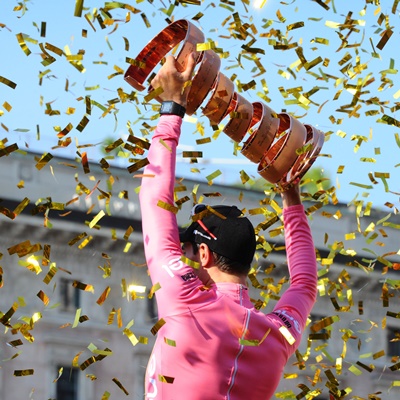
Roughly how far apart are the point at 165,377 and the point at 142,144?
46.6 inches

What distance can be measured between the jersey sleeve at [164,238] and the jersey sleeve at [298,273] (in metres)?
0.61

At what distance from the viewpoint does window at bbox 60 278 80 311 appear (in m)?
35.4

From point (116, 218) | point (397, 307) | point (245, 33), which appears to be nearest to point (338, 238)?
point (397, 307)

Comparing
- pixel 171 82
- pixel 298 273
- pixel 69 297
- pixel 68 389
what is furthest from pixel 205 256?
pixel 68 389

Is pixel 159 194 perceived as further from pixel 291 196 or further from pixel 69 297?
pixel 69 297

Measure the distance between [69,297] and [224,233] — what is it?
3032 cm

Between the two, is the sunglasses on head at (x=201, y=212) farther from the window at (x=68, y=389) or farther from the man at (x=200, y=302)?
the window at (x=68, y=389)

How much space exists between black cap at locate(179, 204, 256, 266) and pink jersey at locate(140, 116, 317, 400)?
15cm

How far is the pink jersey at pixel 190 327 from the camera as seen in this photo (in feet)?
16.8

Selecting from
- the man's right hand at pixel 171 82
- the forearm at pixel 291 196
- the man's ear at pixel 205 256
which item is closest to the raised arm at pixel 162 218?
the man's right hand at pixel 171 82

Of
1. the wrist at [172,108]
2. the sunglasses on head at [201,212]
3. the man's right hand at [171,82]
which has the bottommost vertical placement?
the sunglasses on head at [201,212]

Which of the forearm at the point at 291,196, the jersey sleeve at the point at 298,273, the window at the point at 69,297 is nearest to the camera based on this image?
the jersey sleeve at the point at 298,273

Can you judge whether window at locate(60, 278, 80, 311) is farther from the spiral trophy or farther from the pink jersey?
the pink jersey

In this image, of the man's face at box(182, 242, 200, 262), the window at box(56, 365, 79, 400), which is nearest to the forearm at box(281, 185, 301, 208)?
the man's face at box(182, 242, 200, 262)
